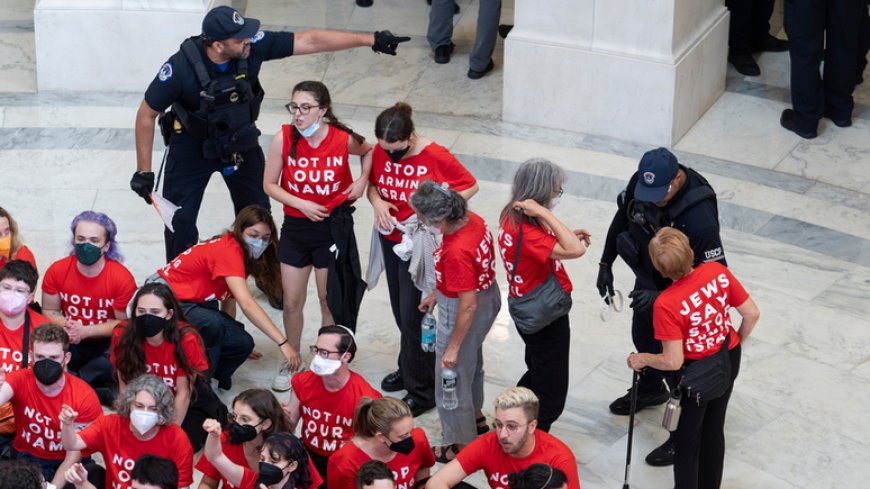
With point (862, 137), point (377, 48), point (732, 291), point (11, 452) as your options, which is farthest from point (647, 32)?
point (11, 452)

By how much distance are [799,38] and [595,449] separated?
3.80 m

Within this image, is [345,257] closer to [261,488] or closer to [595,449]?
[595,449]

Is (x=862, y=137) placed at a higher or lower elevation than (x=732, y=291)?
lower

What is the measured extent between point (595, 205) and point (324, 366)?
11.1 ft

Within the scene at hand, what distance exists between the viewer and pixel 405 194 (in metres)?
6.41

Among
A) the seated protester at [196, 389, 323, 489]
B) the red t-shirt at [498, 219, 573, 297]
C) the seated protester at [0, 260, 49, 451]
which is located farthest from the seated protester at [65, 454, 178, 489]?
the red t-shirt at [498, 219, 573, 297]

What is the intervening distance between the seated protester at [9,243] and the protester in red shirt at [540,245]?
2384mm

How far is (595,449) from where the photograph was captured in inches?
250

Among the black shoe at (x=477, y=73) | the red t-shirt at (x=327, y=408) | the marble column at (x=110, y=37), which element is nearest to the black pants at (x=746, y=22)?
the black shoe at (x=477, y=73)

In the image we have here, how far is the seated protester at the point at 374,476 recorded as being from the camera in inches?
191

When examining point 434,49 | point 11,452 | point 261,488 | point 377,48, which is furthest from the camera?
point 434,49

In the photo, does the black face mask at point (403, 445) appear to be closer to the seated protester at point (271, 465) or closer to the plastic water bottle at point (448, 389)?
the seated protester at point (271, 465)

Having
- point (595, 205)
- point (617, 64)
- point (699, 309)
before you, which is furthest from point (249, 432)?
point (617, 64)

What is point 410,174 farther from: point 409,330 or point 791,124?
point 791,124
